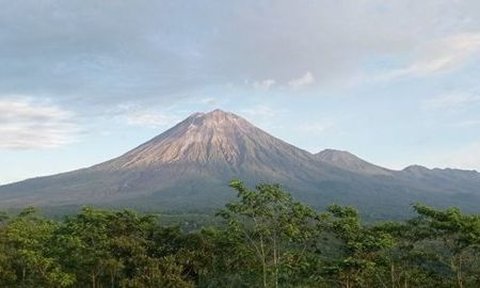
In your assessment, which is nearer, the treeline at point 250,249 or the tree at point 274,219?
A: the treeline at point 250,249

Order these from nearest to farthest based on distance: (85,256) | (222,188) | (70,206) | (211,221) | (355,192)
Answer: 1. (85,256)
2. (211,221)
3. (70,206)
4. (222,188)
5. (355,192)

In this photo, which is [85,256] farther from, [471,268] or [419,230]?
[471,268]

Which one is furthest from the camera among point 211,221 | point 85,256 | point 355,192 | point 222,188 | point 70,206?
point 355,192

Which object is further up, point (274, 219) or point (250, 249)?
point (274, 219)

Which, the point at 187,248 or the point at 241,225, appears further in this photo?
the point at 187,248

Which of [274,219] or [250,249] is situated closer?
[274,219]

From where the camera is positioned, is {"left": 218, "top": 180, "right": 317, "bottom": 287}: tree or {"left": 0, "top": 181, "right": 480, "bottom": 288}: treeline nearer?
{"left": 0, "top": 181, "right": 480, "bottom": 288}: treeline

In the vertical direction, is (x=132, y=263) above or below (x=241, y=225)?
below

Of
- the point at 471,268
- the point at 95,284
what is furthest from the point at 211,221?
the point at 471,268
